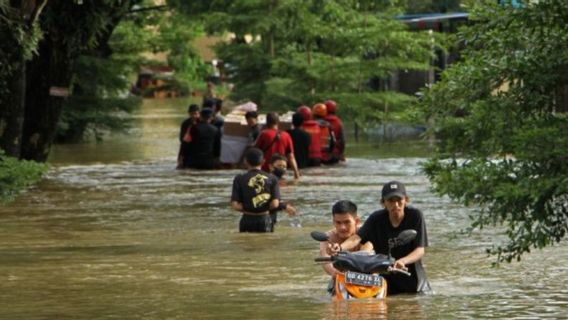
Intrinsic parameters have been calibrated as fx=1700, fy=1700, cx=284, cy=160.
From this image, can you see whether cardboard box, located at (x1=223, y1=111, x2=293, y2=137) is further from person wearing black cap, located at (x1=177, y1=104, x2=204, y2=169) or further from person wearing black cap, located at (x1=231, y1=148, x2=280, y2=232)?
person wearing black cap, located at (x1=231, y1=148, x2=280, y2=232)

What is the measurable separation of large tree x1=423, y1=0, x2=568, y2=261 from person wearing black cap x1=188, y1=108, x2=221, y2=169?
2118 centimetres

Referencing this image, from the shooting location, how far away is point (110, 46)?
46125mm

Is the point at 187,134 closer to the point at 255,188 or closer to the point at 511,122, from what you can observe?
the point at 255,188

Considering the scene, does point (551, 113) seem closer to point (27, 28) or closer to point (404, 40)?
point (27, 28)

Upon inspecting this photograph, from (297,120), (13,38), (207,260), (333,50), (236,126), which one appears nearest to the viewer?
(207,260)

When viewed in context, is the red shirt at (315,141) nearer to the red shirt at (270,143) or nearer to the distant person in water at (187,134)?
the distant person in water at (187,134)

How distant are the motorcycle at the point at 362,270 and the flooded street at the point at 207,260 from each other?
5.9 inches

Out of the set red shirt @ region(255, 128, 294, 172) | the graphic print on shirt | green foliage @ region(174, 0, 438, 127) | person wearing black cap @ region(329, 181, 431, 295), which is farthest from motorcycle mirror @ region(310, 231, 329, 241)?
green foliage @ region(174, 0, 438, 127)

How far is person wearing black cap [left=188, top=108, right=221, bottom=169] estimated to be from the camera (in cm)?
3331

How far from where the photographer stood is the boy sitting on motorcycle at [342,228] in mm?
13883

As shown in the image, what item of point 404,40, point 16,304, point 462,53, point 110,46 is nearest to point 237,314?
point 16,304

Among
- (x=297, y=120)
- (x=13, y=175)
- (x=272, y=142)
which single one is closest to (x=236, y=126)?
(x=297, y=120)

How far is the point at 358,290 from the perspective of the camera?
13484 mm

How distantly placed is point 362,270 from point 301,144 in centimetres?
1911
